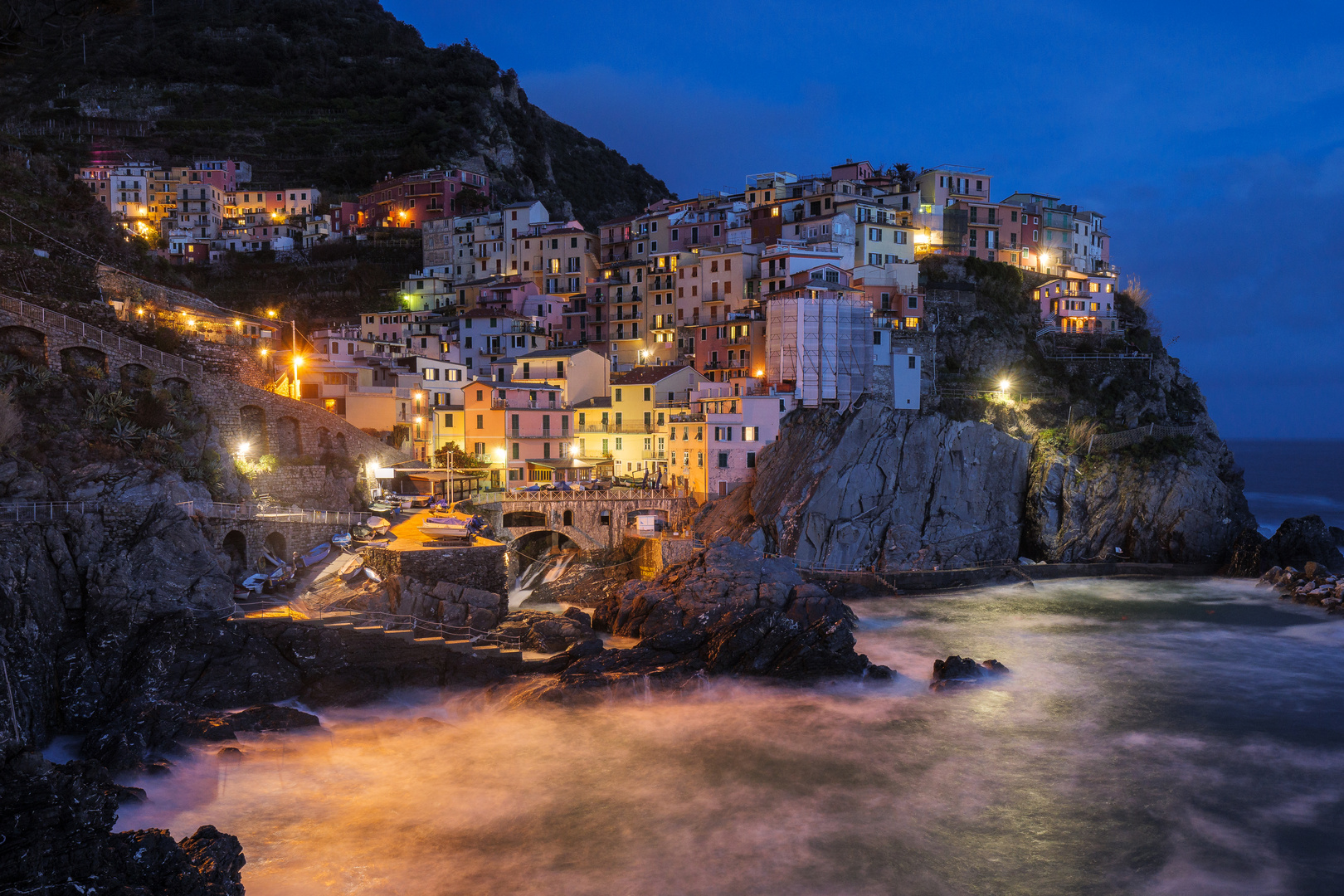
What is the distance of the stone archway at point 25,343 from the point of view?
102 feet

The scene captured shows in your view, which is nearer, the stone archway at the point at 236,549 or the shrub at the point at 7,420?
the shrub at the point at 7,420

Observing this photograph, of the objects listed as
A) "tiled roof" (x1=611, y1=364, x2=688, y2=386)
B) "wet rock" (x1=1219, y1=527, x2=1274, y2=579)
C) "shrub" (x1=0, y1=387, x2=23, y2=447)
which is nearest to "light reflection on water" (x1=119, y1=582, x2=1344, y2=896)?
"shrub" (x1=0, y1=387, x2=23, y2=447)

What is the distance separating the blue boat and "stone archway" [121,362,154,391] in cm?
847

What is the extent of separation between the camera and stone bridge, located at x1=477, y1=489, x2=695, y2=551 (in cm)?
4322

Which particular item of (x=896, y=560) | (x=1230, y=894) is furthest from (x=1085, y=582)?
(x=1230, y=894)

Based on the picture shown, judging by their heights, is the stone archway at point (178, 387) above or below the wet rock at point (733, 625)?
above

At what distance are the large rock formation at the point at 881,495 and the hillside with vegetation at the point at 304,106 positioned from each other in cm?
5770

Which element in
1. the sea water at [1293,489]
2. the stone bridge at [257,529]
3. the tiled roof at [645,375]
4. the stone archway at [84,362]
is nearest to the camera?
the stone bridge at [257,529]

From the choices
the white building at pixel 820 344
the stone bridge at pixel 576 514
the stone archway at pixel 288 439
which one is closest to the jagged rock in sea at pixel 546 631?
the stone bridge at pixel 576 514

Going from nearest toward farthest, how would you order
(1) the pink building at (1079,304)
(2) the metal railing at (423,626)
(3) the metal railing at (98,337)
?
(2) the metal railing at (423,626), (3) the metal railing at (98,337), (1) the pink building at (1079,304)

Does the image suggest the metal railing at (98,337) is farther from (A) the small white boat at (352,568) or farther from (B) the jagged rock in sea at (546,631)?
(B) the jagged rock in sea at (546,631)

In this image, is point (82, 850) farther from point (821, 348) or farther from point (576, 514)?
point (821, 348)

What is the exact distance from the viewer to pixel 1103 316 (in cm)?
6538

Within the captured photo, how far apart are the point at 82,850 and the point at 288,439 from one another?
27.3 metres
